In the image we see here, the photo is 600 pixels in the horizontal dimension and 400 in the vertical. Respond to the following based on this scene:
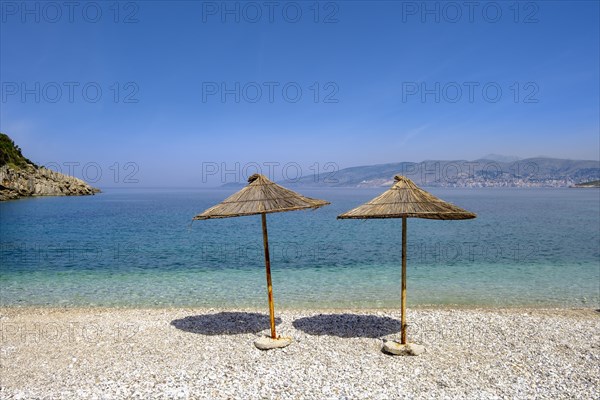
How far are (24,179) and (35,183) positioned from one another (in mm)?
4065

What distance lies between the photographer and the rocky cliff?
82.4 m

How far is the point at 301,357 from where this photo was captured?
28.0 ft

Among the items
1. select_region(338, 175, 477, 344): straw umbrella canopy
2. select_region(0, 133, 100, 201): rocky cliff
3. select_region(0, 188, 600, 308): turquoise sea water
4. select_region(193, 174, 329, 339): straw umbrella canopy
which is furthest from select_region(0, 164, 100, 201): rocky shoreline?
select_region(338, 175, 477, 344): straw umbrella canopy

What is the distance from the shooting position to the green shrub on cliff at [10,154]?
82.2 metres

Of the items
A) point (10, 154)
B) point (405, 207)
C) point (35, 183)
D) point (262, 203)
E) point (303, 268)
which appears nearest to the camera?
point (405, 207)

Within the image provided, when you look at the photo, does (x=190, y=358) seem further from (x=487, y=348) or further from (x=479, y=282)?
(x=479, y=282)

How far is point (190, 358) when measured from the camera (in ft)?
28.3

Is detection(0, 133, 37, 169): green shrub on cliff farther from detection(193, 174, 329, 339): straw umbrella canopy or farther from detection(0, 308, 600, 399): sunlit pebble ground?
detection(193, 174, 329, 339): straw umbrella canopy

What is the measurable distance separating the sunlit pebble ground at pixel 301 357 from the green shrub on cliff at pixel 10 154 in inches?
3399

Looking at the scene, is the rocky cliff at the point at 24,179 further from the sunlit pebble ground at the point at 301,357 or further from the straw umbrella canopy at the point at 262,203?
the straw umbrella canopy at the point at 262,203

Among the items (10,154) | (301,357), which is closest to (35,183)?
(10,154)

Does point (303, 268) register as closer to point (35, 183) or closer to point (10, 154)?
point (10, 154)

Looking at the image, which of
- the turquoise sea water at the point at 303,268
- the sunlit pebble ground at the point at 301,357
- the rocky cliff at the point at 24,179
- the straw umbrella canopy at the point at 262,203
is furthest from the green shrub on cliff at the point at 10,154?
the straw umbrella canopy at the point at 262,203

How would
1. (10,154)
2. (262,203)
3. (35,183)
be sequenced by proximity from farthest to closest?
(35,183) < (10,154) < (262,203)
